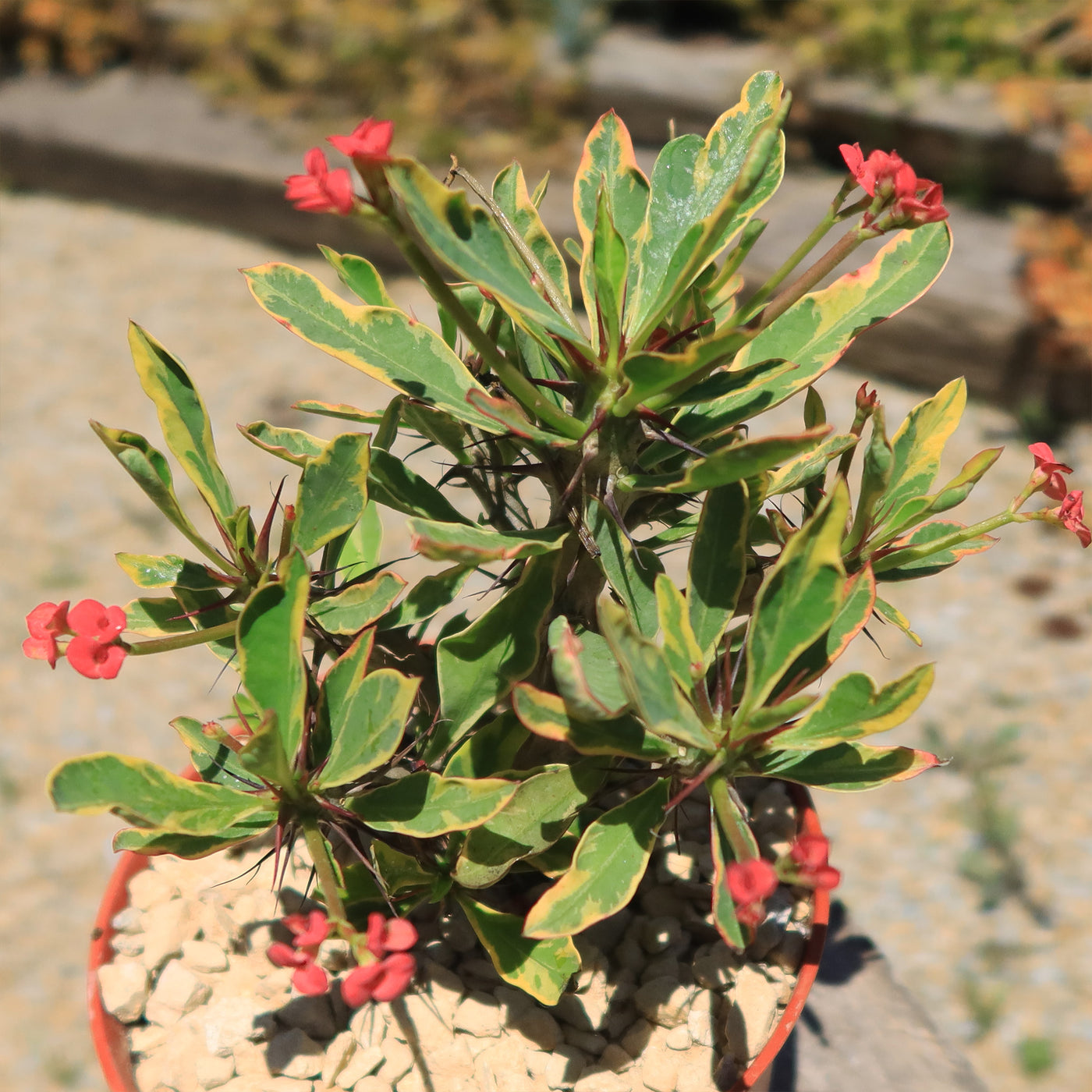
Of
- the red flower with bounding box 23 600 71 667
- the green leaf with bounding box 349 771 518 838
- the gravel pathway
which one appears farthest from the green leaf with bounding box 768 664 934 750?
the gravel pathway

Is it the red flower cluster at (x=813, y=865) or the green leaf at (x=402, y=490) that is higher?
the green leaf at (x=402, y=490)

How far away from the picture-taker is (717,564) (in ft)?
2.74

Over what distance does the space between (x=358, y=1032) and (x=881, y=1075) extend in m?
0.62

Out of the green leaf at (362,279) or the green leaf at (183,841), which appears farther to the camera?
the green leaf at (362,279)

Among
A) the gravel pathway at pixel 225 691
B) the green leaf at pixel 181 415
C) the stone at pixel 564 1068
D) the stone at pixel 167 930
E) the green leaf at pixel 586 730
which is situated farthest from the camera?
the gravel pathway at pixel 225 691

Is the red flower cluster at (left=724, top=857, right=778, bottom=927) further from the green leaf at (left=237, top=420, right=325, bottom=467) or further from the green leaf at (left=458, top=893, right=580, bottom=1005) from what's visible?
the green leaf at (left=237, top=420, right=325, bottom=467)

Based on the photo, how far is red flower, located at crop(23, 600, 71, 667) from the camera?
0.77m

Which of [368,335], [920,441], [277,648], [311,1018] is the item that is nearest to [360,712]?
[277,648]

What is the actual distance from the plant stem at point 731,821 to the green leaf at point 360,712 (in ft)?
0.77

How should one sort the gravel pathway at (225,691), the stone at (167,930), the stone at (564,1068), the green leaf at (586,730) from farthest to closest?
the gravel pathway at (225,691) → the stone at (167,930) → the stone at (564,1068) → the green leaf at (586,730)

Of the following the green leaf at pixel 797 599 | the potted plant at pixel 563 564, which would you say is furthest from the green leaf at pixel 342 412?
the green leaf at pixel 797 599

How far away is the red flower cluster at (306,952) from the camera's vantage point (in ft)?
2.31

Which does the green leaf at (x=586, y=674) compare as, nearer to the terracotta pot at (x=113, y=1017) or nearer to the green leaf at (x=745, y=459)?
the green leaf at (x=745, y=459)

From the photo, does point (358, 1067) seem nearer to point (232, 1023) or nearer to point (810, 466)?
point (232, 1023)
